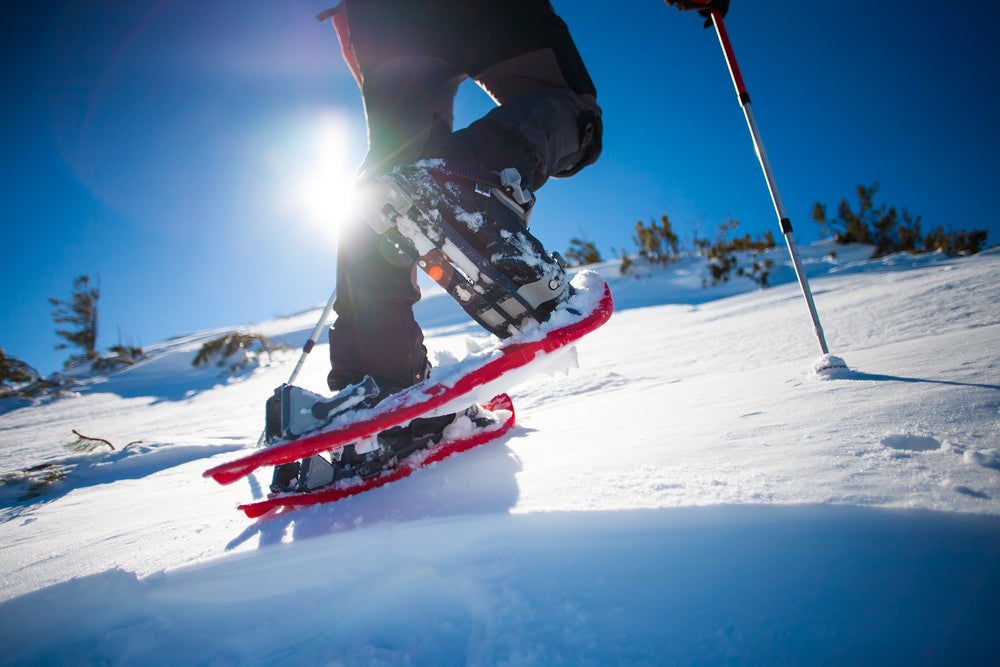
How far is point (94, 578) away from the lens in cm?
47

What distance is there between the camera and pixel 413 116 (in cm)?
93

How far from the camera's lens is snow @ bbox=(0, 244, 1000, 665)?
32 centimetres

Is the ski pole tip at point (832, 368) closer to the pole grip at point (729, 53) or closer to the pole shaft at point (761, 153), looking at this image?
the pole shaft at point (761, 153)

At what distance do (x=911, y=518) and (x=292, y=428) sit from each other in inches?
35.0

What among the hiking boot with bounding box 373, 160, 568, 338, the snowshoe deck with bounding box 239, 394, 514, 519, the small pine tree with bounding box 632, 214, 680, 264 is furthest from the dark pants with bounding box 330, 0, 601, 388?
the small pine tree with bounding box 632, 214, 680, 264

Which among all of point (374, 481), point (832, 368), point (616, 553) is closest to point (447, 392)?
point (374, 481)

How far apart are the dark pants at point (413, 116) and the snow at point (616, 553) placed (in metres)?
0.19

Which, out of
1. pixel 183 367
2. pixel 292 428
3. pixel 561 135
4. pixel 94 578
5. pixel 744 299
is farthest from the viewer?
pixel 183 367

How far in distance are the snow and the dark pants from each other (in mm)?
186

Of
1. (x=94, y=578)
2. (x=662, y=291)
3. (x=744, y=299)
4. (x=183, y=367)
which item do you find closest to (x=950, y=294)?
(x=744, y=299)

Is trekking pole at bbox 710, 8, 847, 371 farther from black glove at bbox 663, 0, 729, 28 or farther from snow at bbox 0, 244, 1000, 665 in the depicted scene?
snow at bbox 0, 244, 1000, 665

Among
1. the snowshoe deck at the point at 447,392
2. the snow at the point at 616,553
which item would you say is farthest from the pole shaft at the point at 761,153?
the snowshoe deck at the point at 447,392

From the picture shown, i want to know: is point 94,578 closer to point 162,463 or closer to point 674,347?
point 162,463

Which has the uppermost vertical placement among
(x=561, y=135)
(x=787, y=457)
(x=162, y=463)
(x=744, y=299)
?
(x=561, y=135)
